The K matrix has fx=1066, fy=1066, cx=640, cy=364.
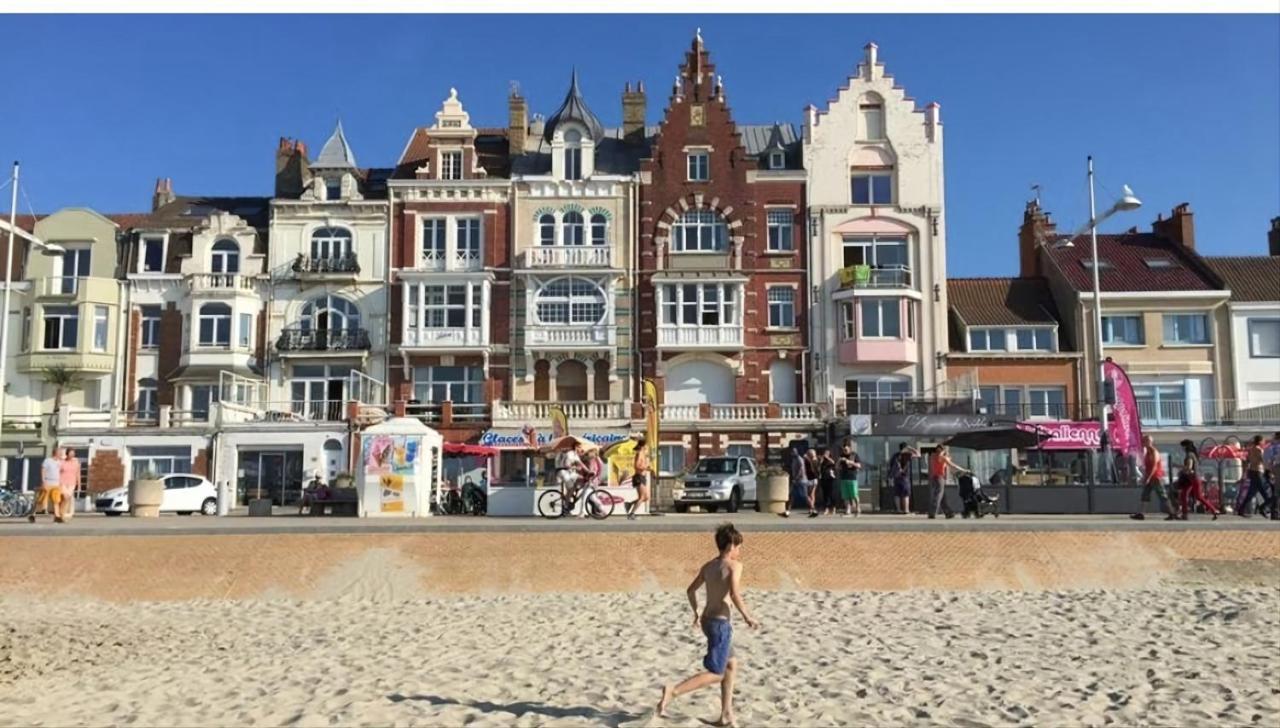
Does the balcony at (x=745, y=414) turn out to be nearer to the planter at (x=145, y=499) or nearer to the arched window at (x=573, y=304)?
the arched window at (x=573, y=304)

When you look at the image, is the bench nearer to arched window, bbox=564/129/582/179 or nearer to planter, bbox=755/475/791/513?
planter, bbox=755/475/791/513

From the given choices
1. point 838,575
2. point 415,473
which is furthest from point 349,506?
point 838,575

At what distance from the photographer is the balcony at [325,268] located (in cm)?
3881

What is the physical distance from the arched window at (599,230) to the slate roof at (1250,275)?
76.5 feet

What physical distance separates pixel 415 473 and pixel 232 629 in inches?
347

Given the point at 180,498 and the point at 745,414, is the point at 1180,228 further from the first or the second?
the point at 180,498

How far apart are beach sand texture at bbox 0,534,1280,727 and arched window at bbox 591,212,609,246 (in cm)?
2325

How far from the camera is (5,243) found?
40562 millimetres

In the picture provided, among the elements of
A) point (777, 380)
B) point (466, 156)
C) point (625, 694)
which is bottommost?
point (625, 694)

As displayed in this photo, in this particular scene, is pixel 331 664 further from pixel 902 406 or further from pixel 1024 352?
pixel 1024 352

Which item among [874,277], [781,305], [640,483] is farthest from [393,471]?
[874,277]

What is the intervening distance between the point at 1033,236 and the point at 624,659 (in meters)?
37.6

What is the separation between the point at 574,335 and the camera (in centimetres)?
3862

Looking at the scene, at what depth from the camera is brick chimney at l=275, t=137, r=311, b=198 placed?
40.7 metres
